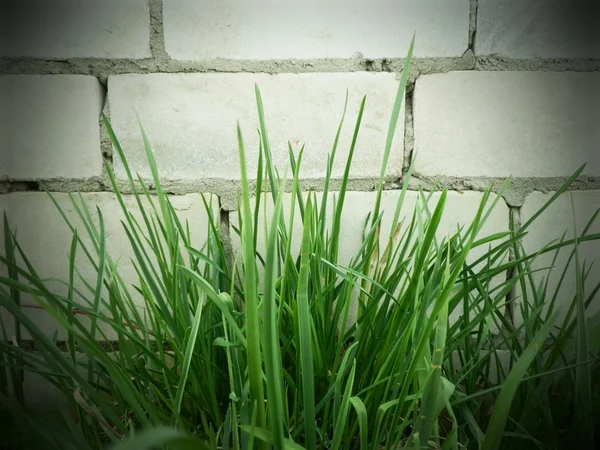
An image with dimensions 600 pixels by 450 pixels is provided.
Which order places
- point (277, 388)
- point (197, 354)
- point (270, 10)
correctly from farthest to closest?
1. point (270, 10)
2. point (197, 354)
3. point (277, 388)

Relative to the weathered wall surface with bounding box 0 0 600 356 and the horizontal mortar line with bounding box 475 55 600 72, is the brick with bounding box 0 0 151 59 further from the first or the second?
the horizontal mortar line with bounding box 475 55 600 72

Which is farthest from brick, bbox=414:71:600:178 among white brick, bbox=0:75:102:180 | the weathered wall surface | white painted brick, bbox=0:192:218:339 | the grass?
white brick, bbox=0:75:102:180

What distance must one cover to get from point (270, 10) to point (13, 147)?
1.34 feet

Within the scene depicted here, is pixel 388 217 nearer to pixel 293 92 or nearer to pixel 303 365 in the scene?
pixel 293 92

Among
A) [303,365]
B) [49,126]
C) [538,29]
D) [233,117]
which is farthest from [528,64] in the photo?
[49,126]

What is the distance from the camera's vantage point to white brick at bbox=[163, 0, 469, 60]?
67 cm

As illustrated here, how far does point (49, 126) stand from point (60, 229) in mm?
147

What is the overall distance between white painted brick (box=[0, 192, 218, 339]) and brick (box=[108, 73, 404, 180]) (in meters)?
0.05

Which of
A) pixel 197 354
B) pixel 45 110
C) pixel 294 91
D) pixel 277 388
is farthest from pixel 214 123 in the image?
pixel 277 388

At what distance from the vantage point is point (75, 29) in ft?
2.18

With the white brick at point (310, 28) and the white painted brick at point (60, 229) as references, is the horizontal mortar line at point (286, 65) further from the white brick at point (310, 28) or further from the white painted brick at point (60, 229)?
the white painted brick at point (60, 229)

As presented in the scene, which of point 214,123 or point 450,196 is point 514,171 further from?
point 214,123

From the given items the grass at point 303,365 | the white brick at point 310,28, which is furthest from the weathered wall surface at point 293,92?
the grass at point 303,365

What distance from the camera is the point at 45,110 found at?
676 mm
